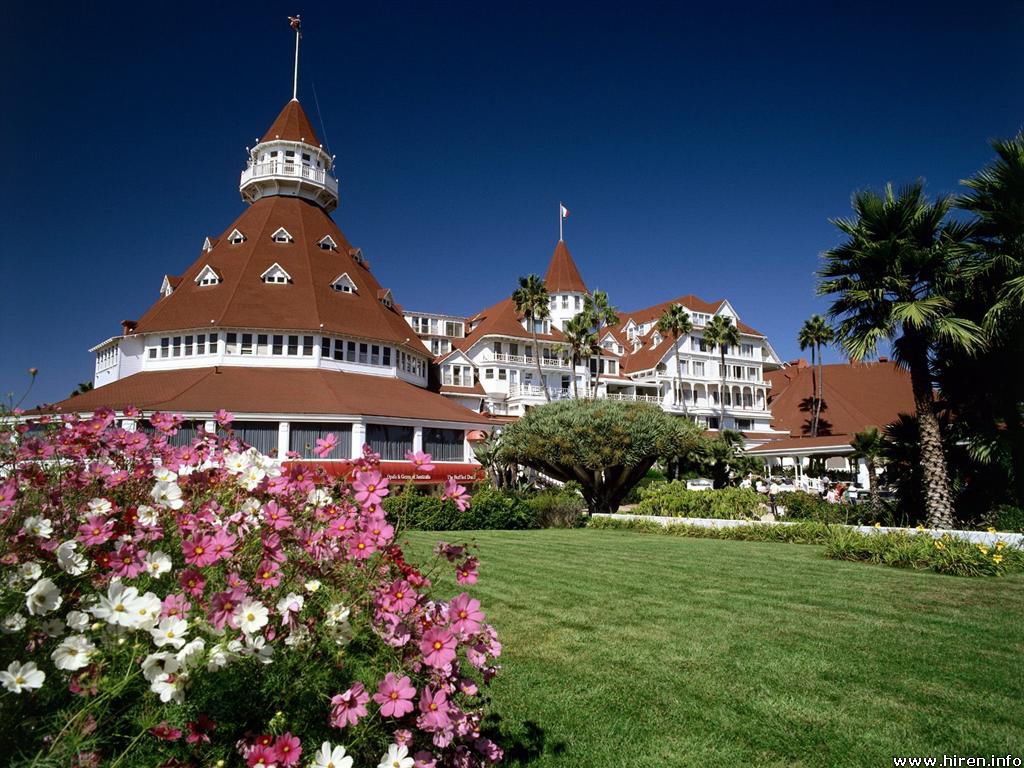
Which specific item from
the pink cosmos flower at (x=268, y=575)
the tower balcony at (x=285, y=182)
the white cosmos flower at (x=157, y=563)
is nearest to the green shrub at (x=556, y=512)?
the pink cosmos flower at (x=268, y=575)

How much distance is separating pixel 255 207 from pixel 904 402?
60.2 meters

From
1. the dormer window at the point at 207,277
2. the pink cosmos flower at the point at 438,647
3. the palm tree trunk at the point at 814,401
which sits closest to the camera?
the pink cosmos flower at the point at 438,647

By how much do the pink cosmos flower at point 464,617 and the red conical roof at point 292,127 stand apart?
5767cm

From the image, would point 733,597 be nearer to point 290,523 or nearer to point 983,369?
point 290,523

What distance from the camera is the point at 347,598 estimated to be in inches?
134

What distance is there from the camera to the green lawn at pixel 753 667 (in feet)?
17.0

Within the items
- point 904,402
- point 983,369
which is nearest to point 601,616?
point 983,369

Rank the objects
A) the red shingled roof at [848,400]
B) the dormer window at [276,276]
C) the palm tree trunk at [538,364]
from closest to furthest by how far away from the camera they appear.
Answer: the dormer window at [276,276] → the palm tree trunk at [538,364] → the red shingled roof at [848,400]

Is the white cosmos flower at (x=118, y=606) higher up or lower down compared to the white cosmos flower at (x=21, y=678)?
higher up

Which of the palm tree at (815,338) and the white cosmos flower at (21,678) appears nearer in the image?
the white cosmos flower at (21,678)

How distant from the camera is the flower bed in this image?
9.09 ft

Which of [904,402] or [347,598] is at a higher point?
[904,402]

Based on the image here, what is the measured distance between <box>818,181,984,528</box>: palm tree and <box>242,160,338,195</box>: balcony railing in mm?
44362

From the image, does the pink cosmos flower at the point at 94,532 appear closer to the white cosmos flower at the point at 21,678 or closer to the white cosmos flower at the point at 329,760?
the white cosmos flower at the point at 21,678
